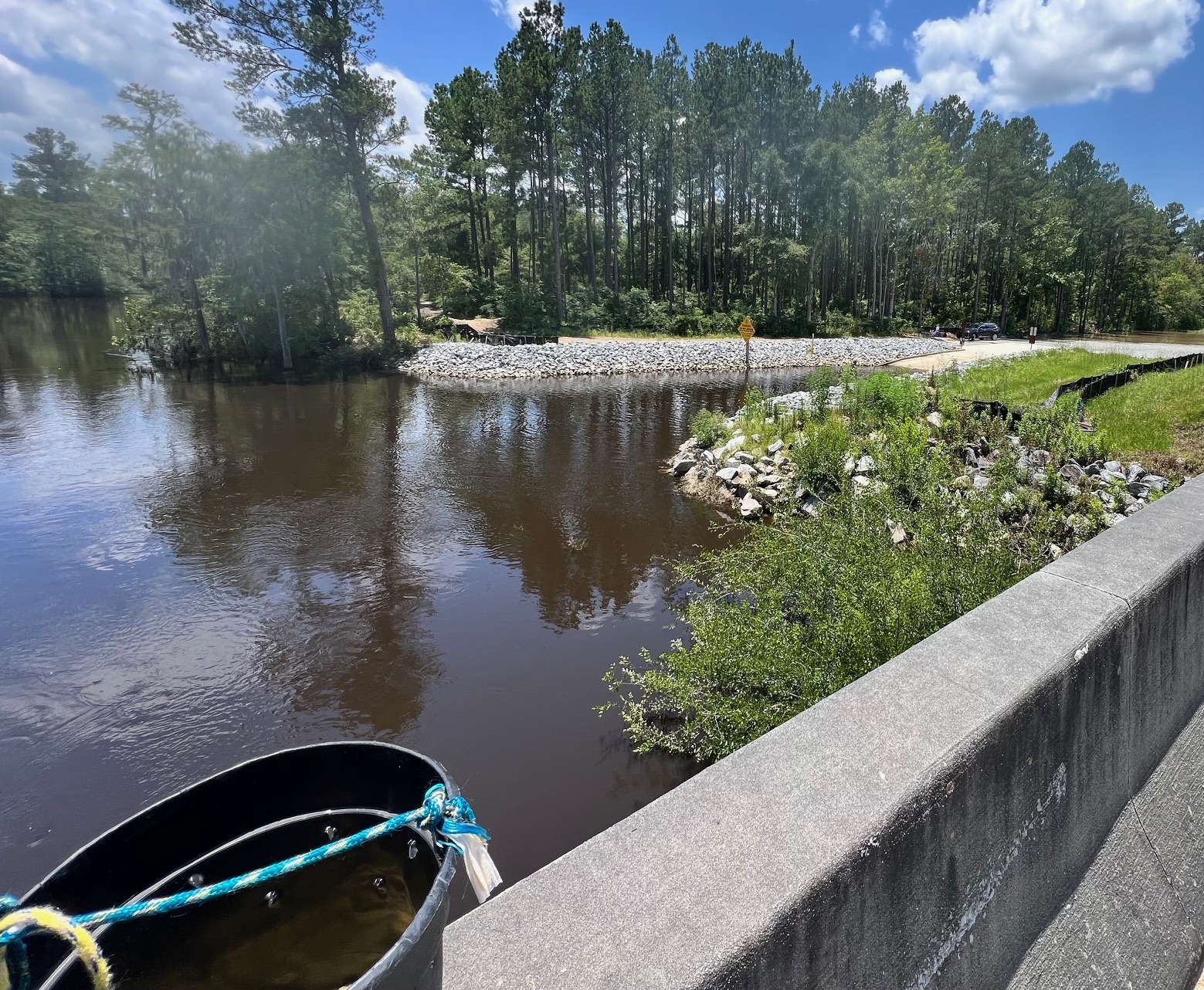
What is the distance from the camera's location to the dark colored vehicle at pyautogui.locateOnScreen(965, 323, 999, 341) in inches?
1831

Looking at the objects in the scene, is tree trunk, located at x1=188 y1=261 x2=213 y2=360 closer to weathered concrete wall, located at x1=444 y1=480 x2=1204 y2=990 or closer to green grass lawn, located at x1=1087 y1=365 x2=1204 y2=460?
green grass lawn, located at x1=1087 y1=365 x2=1204 y2=460

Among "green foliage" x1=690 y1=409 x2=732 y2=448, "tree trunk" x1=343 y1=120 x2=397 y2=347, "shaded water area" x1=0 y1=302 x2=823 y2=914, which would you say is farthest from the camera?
"tree trunk" x1=343 y1=120 x2=397 y2=347

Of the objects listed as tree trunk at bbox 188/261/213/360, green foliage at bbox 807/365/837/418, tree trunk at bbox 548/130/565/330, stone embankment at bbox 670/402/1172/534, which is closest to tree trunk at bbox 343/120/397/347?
tree trunk at bbox 188/261/213/360

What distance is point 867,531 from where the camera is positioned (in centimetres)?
566

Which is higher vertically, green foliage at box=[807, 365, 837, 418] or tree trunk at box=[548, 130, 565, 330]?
tree trunk at box=[548, 130, 565, 330]

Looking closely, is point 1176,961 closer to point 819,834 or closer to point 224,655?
point 819,834

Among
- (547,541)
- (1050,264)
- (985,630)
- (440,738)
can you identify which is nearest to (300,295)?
(547,541)

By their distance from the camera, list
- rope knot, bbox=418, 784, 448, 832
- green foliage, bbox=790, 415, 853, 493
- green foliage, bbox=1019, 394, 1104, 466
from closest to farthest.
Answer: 1. rope knot, bbox=418, 784, 448, 832
2. green foliage, bbox=1019, 394, 1104, 466
3. green foliage, bbox=790, 415, 853, 493

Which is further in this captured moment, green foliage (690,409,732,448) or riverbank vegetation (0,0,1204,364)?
riverbank vegetation (0,0,1204,364)

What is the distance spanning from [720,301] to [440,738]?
Result: 158 ft

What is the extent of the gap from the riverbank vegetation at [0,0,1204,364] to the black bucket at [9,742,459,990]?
1183 inches

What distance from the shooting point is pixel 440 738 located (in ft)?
19.5

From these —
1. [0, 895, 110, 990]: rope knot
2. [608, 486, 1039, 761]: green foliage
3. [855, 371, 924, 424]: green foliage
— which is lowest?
[608, 486, 1039, 761]: green foliage

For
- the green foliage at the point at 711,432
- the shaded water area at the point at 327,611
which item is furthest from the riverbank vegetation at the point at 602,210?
the green foliage at the point at 711,432
